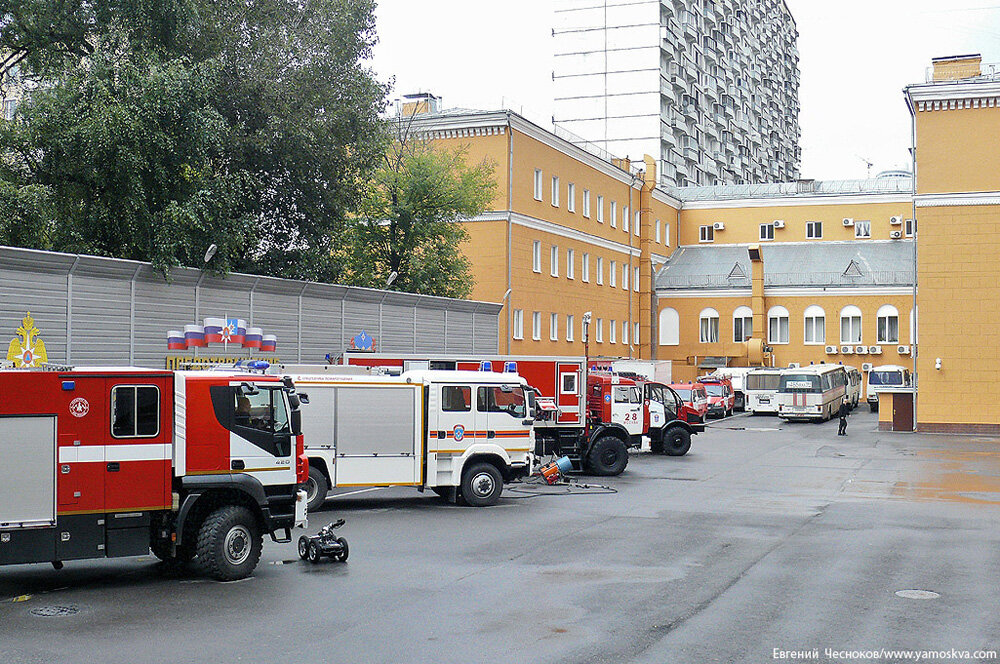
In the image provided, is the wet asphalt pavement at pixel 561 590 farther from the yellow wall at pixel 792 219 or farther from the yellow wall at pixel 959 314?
the yellow wall at pixel 792 219

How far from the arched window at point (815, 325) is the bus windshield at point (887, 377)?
9.72 metres

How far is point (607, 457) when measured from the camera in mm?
26156

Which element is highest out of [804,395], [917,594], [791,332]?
[791,332]

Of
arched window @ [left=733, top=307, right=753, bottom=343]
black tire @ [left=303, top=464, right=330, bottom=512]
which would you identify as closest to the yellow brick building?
arched window @ [left=733, top=307, right=753, bottom=343]

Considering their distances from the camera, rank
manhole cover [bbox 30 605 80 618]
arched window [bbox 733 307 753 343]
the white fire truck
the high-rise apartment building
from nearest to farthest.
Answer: manhole cover [bbox 30 605 80 618] < the white fire truck < arched window [bbox 733 307 753 343] < the high-rise apartment building

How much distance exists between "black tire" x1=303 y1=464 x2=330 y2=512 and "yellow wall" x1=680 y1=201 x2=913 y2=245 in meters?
60.1

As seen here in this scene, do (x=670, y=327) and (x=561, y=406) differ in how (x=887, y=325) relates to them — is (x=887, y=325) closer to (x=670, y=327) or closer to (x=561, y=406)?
(x=670, y=327)

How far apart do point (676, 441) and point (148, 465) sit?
72.0 ft

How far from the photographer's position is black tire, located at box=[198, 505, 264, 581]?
1244cm

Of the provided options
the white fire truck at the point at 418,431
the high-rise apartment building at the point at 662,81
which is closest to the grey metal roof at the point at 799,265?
the high-rise apartment building at the point at 662,81

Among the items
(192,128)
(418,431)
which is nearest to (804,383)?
(192,128)

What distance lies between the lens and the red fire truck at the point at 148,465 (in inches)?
453

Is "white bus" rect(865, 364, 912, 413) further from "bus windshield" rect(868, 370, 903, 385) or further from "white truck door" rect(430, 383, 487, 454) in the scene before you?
"white truck door" rect(430, 383, 487, 454)

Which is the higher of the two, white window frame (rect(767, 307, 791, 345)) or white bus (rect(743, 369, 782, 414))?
white window frame (rect(767, 307, 791, 345))
